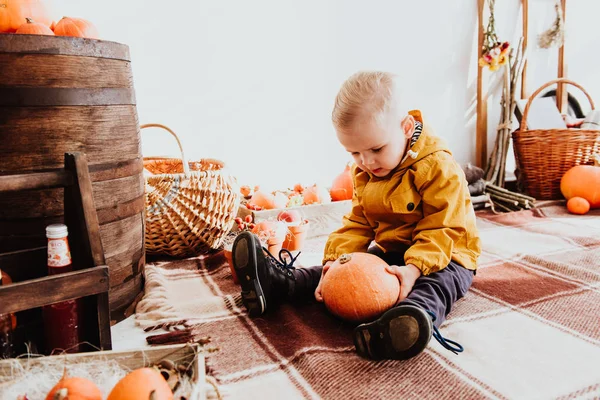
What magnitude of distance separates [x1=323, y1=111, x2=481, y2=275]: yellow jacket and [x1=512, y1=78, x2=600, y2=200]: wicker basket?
1562 mm

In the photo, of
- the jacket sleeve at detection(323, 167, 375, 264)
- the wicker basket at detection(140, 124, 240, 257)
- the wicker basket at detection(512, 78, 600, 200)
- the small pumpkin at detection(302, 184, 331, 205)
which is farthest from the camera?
the wicker basket at detection(512, 78, 600, 200)

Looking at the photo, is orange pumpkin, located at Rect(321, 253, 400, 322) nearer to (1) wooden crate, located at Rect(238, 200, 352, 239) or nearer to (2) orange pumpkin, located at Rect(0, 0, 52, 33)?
(1) wooden crate, located at Rect(238, 200, 352, 239)

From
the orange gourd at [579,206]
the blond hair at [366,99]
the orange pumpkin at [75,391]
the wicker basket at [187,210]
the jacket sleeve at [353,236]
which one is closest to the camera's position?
the orange pumpkin at [75,391]

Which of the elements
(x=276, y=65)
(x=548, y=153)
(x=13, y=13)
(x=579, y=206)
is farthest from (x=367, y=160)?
(x=548, y=153)

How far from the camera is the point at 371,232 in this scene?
1516 mm

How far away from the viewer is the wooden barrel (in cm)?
109

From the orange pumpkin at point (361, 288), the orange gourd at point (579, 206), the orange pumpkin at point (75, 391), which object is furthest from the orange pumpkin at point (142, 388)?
the orange gourd at point (579, 206)

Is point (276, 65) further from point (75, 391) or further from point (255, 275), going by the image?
point (75, 391)

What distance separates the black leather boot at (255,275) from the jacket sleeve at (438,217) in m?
Result: 0.36

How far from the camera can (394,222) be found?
1432mm

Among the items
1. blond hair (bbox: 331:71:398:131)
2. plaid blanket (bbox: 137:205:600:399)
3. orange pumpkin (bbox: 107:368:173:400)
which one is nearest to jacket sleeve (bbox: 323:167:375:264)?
plaid blanket (bbox: 137:205:600:399)

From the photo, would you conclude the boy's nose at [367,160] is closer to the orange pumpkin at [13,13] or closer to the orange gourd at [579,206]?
the orange pumpkin at [13,13]

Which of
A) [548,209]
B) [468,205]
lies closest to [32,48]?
[468,205]

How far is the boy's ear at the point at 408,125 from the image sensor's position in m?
1.29
